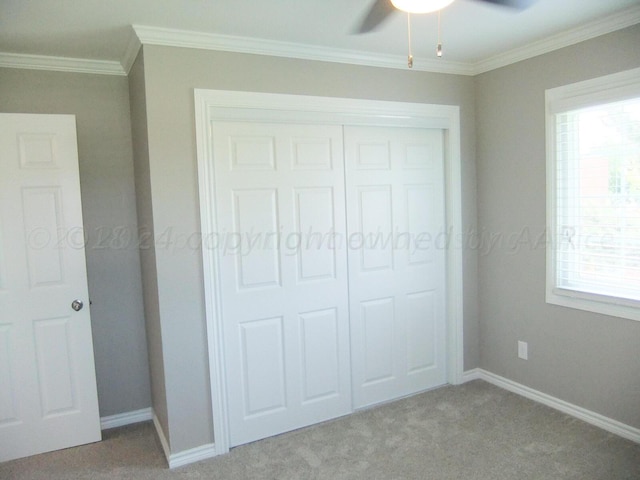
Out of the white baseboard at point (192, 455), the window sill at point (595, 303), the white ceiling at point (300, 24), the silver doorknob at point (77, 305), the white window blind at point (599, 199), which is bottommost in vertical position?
the white baseboard at point (192, 455)

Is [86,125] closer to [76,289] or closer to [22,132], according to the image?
[22,132]

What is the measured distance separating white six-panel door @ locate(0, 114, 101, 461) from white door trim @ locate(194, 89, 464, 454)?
0.82 meters

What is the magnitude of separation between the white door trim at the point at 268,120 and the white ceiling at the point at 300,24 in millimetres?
308

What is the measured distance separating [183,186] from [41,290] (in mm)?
1086

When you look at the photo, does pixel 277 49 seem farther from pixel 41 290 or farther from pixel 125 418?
pixel 125 418

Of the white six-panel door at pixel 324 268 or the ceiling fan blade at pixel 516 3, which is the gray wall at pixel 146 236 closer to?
the white six-panel door at pixel 324 268

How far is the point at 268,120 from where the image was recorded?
271 cm

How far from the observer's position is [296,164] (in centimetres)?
284

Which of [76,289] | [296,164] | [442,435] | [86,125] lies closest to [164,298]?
[76,289]

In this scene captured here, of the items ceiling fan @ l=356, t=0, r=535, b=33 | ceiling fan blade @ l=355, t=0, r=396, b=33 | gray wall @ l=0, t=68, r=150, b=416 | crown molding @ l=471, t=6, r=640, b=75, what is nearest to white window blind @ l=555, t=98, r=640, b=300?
crown molding @ l=471, t=6, r=640, b=75

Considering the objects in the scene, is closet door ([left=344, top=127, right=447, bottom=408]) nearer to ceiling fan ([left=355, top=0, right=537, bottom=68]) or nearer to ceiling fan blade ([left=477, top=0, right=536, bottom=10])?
ceiling fan ([left=355, top=0, right=537, bottom=68])

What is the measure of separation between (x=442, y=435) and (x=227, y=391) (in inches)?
52.1

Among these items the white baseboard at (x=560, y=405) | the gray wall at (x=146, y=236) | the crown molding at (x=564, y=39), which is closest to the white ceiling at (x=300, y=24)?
the crown molding at (x=564, y=39)

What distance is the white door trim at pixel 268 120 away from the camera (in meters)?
2.56
